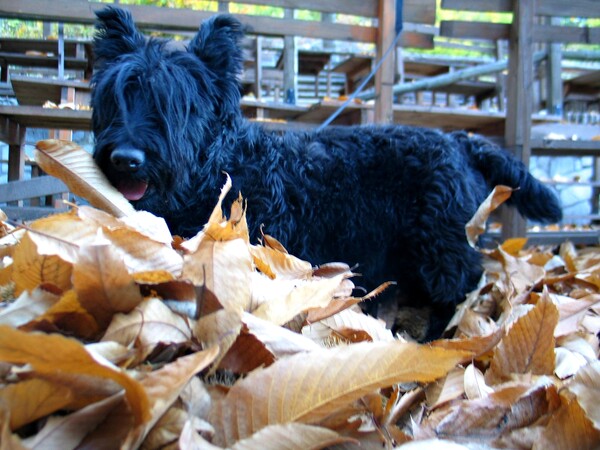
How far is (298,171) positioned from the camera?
262 centimetres

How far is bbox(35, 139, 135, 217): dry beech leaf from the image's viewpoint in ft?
3.47

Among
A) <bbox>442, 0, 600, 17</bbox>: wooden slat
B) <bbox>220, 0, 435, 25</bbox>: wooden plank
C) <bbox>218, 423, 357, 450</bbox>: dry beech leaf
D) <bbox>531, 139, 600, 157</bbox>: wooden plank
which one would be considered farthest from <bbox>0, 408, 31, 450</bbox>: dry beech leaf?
<bbox>531, 139, 600, 157</bbox>: wooden plank

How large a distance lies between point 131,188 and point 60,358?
1676 mm

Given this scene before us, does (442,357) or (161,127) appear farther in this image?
(161,127)

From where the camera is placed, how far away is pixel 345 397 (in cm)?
69

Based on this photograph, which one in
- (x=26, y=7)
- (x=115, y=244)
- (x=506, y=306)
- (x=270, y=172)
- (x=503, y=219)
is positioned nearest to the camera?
(x=115, y=244)

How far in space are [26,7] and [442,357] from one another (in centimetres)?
484

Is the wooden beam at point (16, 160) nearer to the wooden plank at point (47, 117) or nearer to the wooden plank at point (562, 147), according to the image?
the wooden plank at point (47, 117)

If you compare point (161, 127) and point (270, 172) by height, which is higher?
point (161, 127)

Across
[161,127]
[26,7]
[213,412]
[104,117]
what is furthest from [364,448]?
[26,7]

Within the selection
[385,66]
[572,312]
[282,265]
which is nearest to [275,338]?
[282,265]

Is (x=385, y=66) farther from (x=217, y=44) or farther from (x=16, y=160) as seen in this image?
(x=16, y=160)

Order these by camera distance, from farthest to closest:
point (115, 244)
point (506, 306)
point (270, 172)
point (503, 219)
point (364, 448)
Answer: point (503, 219) < point (270, 172) < point (506, 306) < point (115, 244) < point (364, 448)

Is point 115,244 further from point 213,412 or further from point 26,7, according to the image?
point 26,7
